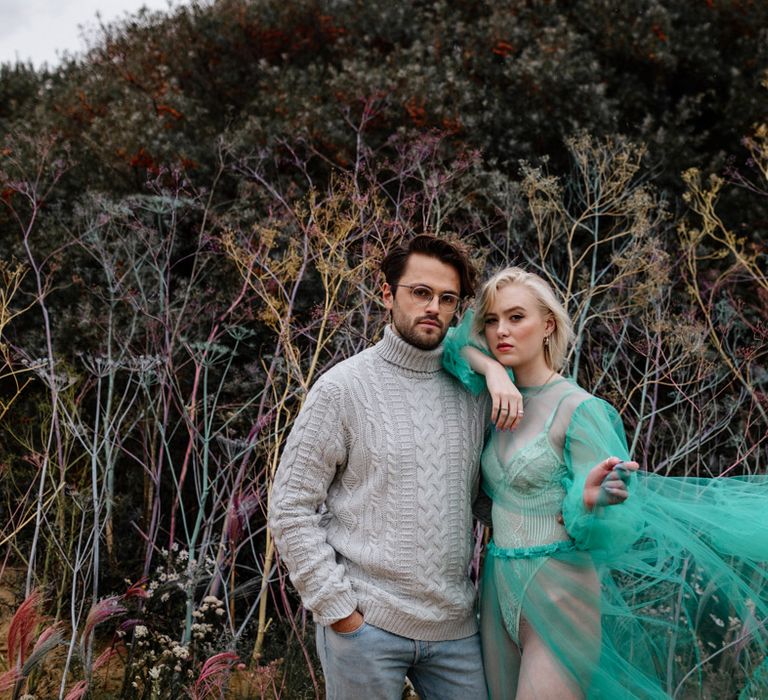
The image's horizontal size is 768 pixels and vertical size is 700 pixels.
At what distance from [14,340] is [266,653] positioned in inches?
124

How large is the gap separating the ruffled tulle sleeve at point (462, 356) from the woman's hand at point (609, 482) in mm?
526

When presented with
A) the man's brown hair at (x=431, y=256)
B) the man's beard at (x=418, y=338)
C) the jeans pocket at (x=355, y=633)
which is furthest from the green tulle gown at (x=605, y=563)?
the jeans pocket at (x=355, y=633)

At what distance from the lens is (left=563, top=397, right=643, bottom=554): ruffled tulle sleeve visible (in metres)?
2.38

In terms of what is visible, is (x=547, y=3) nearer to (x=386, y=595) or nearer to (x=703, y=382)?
(x=703, y=382)

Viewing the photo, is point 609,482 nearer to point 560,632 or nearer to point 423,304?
point 560,632

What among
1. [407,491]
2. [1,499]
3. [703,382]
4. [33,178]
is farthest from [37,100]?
[407,491]

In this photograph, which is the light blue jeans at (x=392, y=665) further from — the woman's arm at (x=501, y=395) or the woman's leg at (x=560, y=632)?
the woman's arm at (x=501, y=395)

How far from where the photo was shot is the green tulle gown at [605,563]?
2.46 meters

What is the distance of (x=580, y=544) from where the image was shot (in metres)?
2.44

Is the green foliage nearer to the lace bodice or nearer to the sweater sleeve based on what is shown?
the sweater sleeve

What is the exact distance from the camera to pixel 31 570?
4582 mm

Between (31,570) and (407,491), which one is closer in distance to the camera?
(407,491)

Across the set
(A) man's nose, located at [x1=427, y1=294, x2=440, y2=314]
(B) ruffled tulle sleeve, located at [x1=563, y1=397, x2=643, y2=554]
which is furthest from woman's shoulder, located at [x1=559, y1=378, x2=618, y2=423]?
(A) man's nose, located at [x1=427, y1=294, x2=440, y2=314]

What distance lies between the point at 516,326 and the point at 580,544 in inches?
27.8
